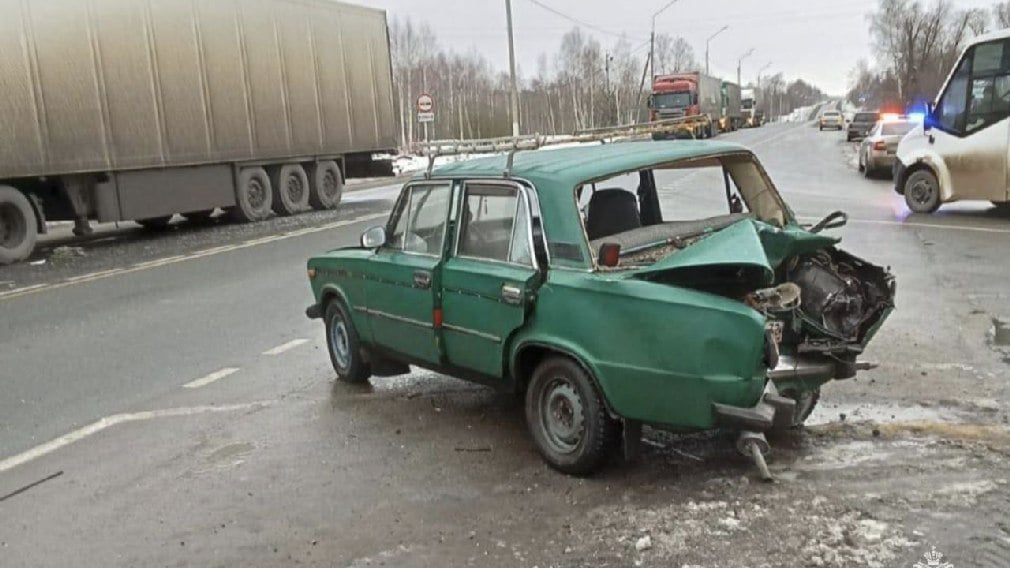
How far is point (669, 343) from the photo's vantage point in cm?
404

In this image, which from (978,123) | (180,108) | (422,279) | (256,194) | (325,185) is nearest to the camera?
(422,279)

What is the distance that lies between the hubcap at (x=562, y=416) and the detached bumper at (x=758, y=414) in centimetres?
77

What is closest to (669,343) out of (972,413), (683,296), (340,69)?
(683,296)

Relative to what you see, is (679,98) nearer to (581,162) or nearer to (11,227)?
(11,227)

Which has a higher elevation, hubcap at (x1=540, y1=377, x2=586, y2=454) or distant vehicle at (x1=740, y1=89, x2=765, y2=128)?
distant vehicle at (x1=740, y1=89, x2=765, y2=128)

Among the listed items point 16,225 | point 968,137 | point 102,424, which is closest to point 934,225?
point 968,137

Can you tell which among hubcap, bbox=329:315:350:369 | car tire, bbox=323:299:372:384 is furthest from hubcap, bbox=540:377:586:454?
hubcap, bbox=329:315:350:369

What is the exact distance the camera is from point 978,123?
14.3 meters

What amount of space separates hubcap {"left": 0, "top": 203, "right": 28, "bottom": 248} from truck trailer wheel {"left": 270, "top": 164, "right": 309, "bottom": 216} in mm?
6049

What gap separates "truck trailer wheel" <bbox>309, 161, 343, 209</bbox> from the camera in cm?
2042

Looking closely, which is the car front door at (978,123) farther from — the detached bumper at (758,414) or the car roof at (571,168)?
the detached bumper at (758,414)

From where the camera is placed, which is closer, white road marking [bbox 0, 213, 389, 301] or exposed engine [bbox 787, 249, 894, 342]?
exposed engine [bbox 787, 249, 894, 342]

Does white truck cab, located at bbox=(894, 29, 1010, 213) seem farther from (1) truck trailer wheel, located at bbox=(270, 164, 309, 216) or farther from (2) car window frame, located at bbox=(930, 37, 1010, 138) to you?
(1) truck trailer wheel, located at bbox=(270, 164, 309, 216)

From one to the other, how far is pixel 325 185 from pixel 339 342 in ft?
48.2
